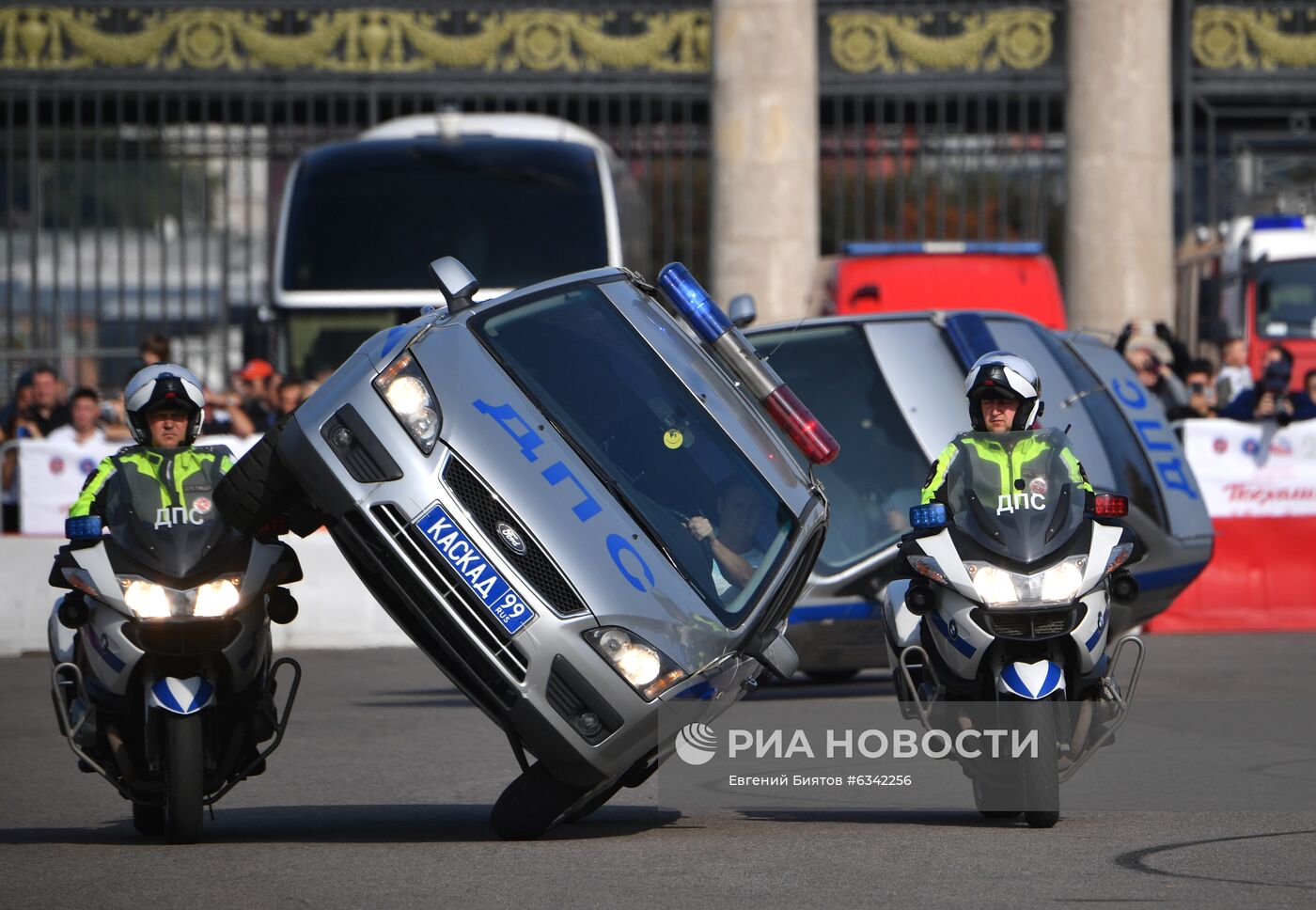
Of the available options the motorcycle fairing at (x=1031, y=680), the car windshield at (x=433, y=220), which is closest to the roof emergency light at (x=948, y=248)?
the car windshield at (x=433, y=220)

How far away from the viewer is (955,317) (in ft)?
41.6

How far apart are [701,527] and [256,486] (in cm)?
140

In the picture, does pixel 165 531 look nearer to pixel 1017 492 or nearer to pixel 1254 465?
pixel 1017 492

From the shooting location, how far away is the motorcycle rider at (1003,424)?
27.7 ft

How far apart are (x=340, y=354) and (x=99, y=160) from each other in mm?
7275

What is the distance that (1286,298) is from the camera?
2172cm

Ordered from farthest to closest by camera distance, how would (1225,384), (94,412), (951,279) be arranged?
(951,279) → (1225,384) → (94,412)

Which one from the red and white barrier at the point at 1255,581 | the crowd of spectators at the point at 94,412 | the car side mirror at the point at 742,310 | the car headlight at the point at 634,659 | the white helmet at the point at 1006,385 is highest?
the car side mirror at the point at 742,310

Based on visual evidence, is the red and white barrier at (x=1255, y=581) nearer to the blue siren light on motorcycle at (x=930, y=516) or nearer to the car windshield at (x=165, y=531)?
the blue siren light on motorcycle at (x=930, y=516)

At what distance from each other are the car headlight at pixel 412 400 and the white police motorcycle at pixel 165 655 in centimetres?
76

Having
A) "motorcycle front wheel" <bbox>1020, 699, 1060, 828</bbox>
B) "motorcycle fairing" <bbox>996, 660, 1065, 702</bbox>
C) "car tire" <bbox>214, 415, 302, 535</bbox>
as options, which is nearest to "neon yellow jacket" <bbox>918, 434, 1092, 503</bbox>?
"motorcycle fairing" <bbox>996, 660, 1065, 702</bbox>

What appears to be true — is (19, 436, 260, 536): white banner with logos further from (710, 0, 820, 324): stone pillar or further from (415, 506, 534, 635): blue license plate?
(415, 506, 534, 635): blue license plate

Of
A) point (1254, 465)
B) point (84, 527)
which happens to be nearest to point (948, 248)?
point (1254, 465)

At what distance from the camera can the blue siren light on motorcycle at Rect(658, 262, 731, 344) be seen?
8336 mm
